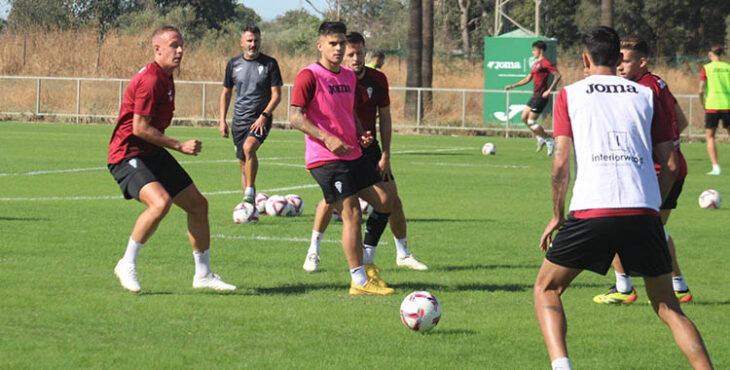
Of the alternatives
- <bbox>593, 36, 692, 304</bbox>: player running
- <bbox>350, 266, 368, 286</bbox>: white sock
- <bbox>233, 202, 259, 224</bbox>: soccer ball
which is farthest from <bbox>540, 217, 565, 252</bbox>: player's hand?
<bbox>233, 202, 259, 224</bbox>: soccer ball

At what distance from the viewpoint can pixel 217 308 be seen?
833 centimetres

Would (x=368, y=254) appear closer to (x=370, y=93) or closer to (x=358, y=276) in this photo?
(x=358, y=276)

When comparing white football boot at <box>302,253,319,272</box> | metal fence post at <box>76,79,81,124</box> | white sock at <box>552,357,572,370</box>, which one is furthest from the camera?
metal fence post at <box>76,79,81,124</box>

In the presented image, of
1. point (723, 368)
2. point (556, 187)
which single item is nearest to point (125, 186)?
point (556, 187)

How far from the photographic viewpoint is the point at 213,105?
40.2 meters

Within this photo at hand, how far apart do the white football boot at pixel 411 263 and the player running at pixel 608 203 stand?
464cm

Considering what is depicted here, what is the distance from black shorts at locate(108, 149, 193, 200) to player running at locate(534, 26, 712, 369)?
3894mm

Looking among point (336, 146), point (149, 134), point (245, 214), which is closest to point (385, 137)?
point (336, 146)

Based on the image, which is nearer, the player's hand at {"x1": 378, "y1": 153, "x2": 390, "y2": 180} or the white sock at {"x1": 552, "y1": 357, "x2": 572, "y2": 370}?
the white sock at {"x1": 552, "y1": 357, "x2": 572, "y2": 370}

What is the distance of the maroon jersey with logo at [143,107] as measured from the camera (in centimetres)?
862

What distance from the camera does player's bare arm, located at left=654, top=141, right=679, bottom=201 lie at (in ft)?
19.7

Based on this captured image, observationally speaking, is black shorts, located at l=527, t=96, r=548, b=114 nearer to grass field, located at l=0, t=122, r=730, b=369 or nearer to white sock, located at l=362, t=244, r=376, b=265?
grass field, located at l=0, t=122, r=730, b=369

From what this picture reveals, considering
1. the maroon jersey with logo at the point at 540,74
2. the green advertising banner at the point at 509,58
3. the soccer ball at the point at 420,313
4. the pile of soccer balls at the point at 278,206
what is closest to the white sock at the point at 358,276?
the soccer ball at the point at 420,313

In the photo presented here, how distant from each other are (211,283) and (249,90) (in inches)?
255
